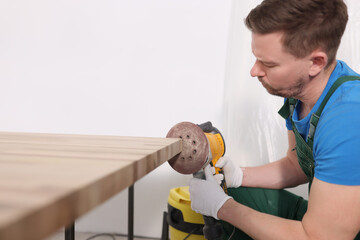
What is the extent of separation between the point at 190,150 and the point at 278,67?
398 millimetres

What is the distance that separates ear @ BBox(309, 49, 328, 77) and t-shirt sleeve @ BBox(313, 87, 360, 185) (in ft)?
0.47

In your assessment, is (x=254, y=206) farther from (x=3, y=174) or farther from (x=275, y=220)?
(x=3, y=174)

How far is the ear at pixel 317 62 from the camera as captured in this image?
3.50 ft

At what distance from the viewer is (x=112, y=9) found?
2055 mm

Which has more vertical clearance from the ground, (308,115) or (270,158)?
(308,115)

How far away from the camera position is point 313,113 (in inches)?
43.9

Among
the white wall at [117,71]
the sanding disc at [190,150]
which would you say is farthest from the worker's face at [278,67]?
the white wall at [117,71]

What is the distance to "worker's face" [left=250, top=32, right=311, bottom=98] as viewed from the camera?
1.07 meters

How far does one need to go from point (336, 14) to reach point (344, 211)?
61 cm

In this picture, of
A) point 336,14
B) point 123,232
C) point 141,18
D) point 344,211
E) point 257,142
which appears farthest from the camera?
point 123,232

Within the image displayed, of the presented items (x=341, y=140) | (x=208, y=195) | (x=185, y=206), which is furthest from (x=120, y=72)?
(x=341, y=140)

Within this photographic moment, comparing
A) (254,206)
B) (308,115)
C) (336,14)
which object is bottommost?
(254,206)

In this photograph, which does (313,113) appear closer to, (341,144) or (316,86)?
(316,86)

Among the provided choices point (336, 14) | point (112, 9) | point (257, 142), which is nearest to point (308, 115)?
point (336, 14)
